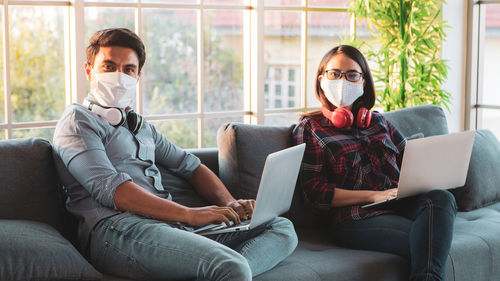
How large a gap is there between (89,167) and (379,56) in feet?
9.21

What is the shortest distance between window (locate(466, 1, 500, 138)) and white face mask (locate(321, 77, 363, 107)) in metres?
2.13

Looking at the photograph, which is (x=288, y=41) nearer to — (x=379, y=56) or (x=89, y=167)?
(x=379, y=56)

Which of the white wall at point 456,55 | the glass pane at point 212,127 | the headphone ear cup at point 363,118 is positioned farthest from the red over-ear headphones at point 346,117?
the white wall at point 456,55

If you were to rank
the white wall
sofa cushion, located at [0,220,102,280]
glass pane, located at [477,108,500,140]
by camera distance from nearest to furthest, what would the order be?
sofa cushion, located at [0,220,102,280] → the white wall → glass pane, located at [477,108,500,140]

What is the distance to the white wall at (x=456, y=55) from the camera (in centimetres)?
464

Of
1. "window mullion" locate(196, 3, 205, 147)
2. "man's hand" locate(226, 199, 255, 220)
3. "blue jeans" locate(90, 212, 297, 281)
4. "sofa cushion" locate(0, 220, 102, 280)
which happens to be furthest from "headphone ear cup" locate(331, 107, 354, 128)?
"sofa cushion" locate(0, 220, 102, 280)

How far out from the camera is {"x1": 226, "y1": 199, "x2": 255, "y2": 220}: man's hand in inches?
99.0

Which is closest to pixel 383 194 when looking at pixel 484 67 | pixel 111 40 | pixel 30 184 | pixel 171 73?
pixel 111 40

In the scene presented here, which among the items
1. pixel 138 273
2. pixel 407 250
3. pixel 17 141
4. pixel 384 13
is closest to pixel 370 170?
pixel 407 250

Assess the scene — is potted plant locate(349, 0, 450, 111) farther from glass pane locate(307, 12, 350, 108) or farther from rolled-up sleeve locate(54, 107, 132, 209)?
rolled-up sleeve locate(54, 107, 132, 209)

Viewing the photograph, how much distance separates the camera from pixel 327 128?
113 inches

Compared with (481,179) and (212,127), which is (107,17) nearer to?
(212,127)

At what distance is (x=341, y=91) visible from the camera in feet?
9.64

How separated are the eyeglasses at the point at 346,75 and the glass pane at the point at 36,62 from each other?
1.78 m
